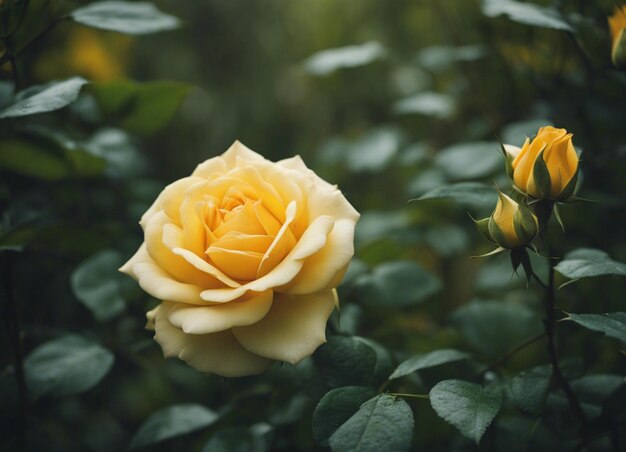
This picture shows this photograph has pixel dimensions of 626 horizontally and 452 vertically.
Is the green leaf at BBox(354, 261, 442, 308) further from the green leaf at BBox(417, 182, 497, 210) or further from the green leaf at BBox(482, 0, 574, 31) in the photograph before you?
the green leaf at BBox(482, 0, 574, 31)

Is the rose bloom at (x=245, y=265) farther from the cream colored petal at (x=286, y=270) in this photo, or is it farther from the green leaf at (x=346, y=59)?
the green leaf at (x=346, y=59)

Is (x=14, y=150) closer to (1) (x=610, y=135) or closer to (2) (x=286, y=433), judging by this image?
(2) (x=286, y=433)

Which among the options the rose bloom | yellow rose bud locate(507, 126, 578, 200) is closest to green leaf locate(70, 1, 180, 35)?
the rose bloom

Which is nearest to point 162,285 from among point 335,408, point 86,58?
point 335,408

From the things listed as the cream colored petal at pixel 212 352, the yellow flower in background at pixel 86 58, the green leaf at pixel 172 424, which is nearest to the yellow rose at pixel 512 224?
the cream colored petal at pixel 212 352

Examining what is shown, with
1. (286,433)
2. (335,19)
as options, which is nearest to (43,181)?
(286,433)

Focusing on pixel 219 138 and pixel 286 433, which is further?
pixel 219 138
